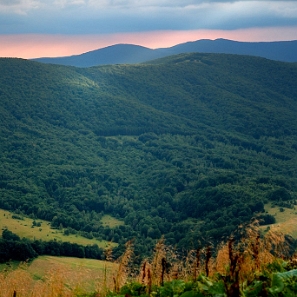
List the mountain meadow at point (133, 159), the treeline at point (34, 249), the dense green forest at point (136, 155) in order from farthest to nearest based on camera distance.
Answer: the dense green forest at point (136, 155) → the mountain meadow at point (133, 159) → the treeline at point (34, 249)

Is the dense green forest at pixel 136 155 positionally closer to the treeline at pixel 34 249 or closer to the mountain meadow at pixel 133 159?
the mountain meadow at pixel 133 159

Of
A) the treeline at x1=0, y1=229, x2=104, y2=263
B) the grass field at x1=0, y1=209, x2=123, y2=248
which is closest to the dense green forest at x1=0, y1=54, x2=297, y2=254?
the grass field at x1=0, y1=209, x2=123, y2=248

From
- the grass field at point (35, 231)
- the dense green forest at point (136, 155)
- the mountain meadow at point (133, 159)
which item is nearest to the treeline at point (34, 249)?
the mountain meadow at point (133, 159)

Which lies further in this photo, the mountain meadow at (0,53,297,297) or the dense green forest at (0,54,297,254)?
the dense green forest at (0,54,297,254)

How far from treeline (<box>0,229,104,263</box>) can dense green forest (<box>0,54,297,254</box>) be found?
24.8ft

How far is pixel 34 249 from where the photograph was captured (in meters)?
51.2

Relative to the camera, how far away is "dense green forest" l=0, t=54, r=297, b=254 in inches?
3179

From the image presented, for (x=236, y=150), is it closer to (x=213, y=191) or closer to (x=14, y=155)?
(x=213, y=191)

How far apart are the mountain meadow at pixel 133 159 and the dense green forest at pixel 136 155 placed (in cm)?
37

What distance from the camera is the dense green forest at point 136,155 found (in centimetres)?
8075

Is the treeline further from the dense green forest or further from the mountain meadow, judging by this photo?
the dense green forest

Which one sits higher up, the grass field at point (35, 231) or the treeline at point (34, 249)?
the treeline at point (34, 249)

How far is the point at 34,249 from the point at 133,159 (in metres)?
82.0

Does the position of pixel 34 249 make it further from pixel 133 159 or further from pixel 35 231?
pixel 133 159
